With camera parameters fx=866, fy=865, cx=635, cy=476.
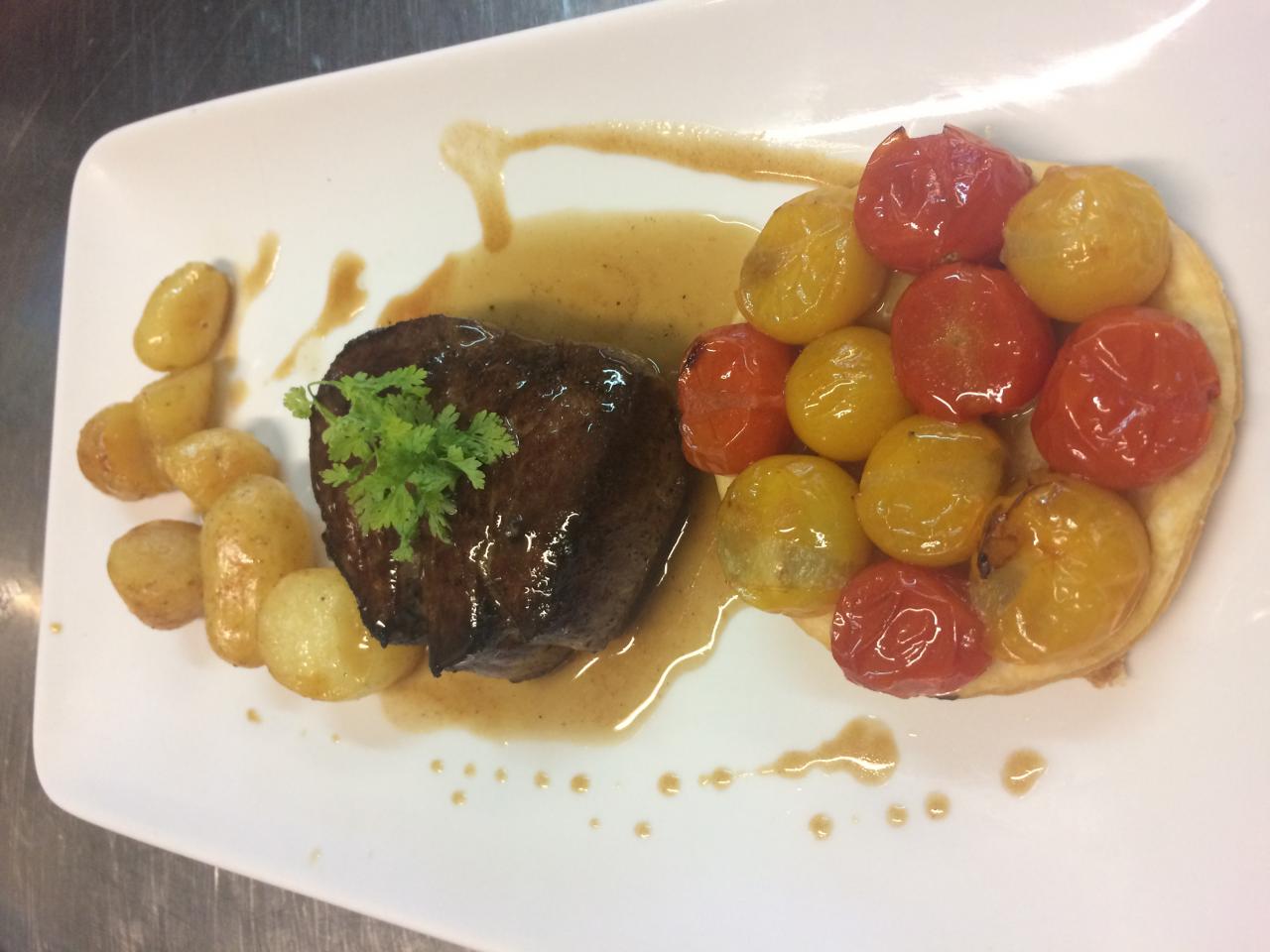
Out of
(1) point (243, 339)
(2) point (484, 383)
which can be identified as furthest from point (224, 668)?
(2) point (484, 383)

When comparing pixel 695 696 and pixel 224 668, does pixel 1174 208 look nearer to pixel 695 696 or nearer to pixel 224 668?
pixel 695 696

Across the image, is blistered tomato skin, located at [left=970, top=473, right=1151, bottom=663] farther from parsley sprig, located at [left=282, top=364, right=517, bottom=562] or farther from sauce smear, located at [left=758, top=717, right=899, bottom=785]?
parsley sprig, located at [left=282, top=364, right=517, bottom=562]

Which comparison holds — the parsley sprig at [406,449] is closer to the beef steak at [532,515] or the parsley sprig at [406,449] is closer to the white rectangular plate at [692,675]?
the beef steak at [532,515]

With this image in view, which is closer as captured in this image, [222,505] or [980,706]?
[980,706]

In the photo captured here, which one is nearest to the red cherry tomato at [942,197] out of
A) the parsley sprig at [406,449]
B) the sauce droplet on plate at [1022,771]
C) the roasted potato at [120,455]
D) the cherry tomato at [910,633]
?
the cherry tomato at [910,633]

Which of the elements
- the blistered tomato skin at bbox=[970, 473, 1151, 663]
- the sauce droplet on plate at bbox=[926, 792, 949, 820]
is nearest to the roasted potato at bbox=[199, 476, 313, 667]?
the sauce droplet on plate at bbox=[926, 792, 949, 820]

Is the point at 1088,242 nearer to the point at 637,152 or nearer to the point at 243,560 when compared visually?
the point at 637,152
